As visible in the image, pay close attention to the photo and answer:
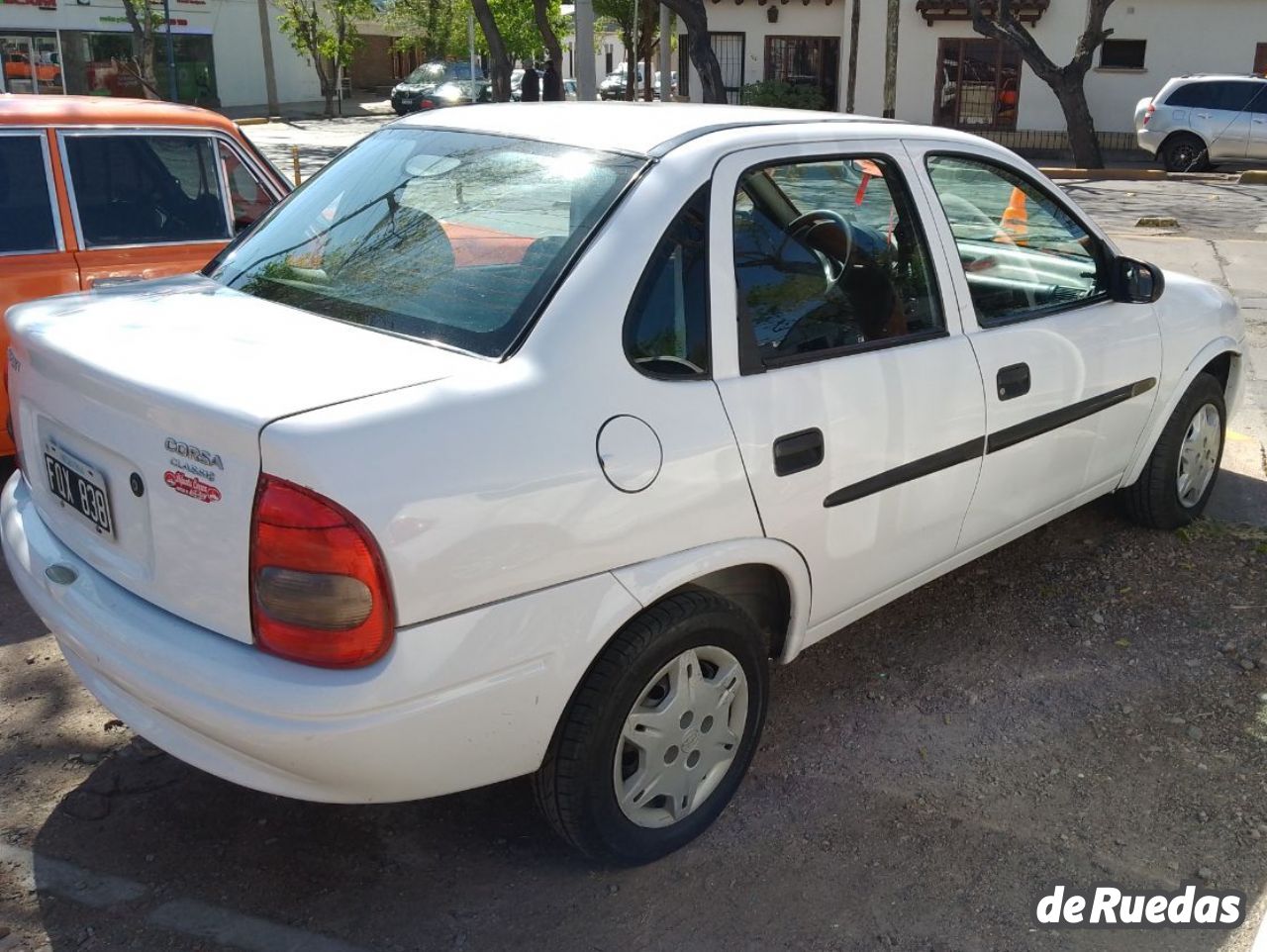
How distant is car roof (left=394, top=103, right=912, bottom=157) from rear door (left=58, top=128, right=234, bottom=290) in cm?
212

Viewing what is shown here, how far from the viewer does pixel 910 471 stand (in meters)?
3.41

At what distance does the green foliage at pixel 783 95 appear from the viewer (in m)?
30.1

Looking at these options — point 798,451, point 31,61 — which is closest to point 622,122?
point 798,451

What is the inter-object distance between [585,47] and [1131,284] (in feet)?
40.3

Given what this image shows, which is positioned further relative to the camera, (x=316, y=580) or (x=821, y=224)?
(x=821, y=224)

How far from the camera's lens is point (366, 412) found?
2395 mm

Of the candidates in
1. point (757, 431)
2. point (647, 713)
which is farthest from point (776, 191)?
point (647, 713)

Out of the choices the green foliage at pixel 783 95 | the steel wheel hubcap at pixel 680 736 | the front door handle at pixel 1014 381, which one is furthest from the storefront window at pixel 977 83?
the steel wheel hubcap at pixel 680 736

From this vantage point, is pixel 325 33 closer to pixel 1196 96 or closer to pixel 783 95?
pixel 783 95

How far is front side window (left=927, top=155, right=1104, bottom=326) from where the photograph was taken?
377 cm

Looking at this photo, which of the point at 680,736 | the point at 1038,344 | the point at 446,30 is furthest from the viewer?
the point at 446,30

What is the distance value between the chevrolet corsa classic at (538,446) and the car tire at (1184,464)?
3.46 feet

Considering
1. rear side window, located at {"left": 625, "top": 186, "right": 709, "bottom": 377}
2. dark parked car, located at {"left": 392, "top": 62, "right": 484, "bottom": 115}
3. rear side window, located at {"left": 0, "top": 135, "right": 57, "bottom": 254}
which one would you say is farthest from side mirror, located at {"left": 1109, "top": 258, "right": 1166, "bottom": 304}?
dark parked car, located at {"left": 392, "top": 62, "right": 484, "bottom": 115}

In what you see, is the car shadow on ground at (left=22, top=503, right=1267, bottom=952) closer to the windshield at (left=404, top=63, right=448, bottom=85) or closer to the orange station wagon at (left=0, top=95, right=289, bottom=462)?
the orange station wagon at (left=0, top=95, right=289, bottom=462)
